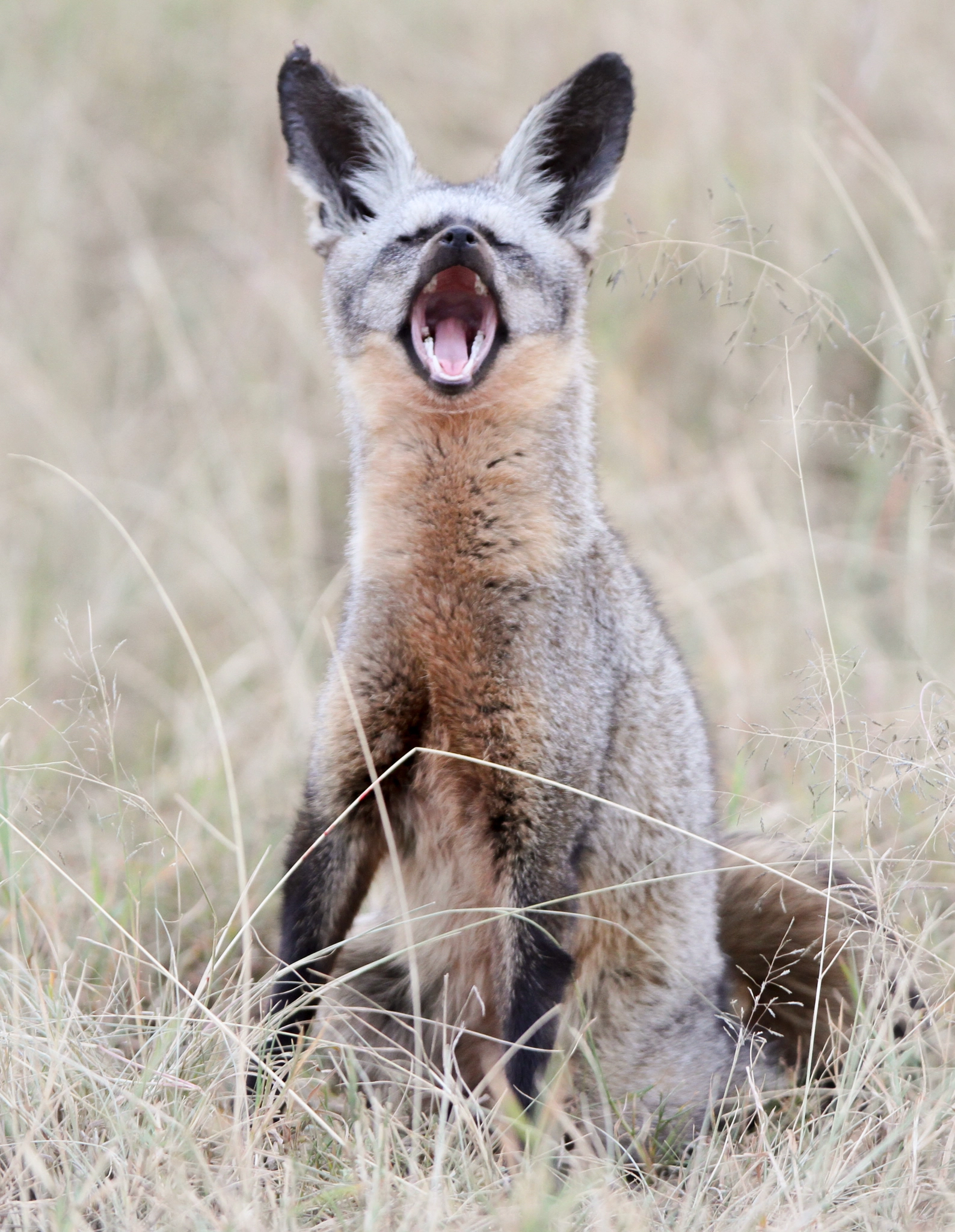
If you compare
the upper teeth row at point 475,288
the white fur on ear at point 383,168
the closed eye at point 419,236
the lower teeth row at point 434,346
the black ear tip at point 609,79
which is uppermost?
the black ear tip at point 609,79

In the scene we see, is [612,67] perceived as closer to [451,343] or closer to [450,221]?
[450,221]

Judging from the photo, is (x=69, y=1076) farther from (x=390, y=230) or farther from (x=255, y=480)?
(x=255, y=480)

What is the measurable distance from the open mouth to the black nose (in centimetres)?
7

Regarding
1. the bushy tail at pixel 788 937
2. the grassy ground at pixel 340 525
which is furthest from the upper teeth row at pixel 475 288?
the bushy tail at pixel 788 937

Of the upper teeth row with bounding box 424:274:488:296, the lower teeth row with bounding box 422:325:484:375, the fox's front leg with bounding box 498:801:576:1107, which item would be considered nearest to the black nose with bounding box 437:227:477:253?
the upper teeth row with bounding box 424:274:488:296

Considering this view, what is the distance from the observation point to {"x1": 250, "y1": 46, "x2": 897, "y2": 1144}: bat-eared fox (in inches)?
137

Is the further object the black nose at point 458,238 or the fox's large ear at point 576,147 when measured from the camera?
the fox's large ear at point 576,147

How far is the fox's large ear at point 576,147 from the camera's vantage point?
4.10 m

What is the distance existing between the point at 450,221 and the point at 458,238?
0.37 m

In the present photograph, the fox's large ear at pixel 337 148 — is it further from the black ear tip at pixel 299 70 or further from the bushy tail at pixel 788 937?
the bushy tail at pixel 788 937

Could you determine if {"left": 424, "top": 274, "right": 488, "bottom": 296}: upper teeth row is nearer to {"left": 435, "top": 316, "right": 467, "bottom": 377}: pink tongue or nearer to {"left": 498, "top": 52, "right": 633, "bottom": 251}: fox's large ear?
{"left": 435, "top": 316, "right": 467, "bottom": 377}: pink tongue

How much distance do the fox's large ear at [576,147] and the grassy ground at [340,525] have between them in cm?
24

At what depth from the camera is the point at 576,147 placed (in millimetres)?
4309

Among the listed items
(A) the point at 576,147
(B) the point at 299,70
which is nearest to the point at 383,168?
(B) the point at 299,70
